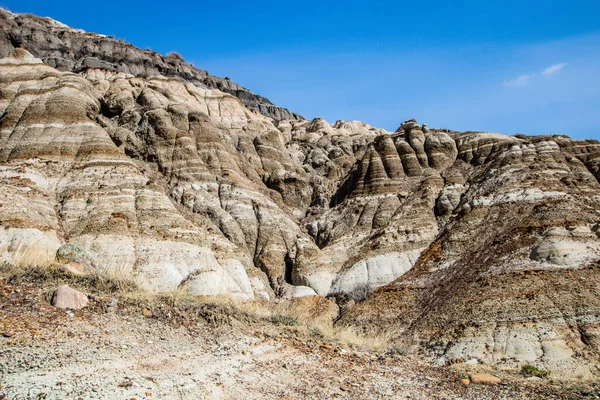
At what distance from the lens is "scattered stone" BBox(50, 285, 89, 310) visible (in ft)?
30.0

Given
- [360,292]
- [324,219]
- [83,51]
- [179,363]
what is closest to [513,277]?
[360,292]

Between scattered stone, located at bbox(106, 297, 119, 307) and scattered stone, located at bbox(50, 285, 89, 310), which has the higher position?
scattered stone, located at bbox(50, 285, 89, 310)

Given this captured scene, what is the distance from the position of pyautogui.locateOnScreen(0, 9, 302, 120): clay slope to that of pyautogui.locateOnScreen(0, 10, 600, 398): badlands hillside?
79.3 ft

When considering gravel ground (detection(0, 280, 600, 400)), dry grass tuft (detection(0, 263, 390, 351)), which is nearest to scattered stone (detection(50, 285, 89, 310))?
gravel ground (detection(0, 280, 600, 400))

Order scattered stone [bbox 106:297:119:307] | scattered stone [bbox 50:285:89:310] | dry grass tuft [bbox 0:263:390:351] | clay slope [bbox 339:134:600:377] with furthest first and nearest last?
clay slope [bbox 339:134:600:377] → dry grass tuft [bbox 0:263:390:351] → scattered stone [bbox 106:297:119:307] → scattered stone [bbox 50:285:89:310]

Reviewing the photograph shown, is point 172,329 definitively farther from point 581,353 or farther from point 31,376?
point 581,353

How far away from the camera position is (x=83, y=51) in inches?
3597

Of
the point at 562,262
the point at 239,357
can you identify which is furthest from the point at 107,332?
the point at 562,262

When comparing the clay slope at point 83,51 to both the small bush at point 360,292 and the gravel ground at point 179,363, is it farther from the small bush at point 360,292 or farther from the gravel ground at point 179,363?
the gravel ground at point 179,363

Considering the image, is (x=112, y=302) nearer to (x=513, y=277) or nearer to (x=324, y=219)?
(x=513, y=277)

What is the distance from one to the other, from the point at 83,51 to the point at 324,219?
73903 millimetres

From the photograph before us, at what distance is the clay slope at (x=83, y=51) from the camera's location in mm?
81131

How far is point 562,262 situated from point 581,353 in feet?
21.9

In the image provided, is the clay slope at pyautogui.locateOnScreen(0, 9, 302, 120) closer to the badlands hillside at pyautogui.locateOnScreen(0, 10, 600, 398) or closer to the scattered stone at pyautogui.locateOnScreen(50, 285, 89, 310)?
the badlands hillside at pyautogui.locateOnScreen(0, 10, 600, 398)
